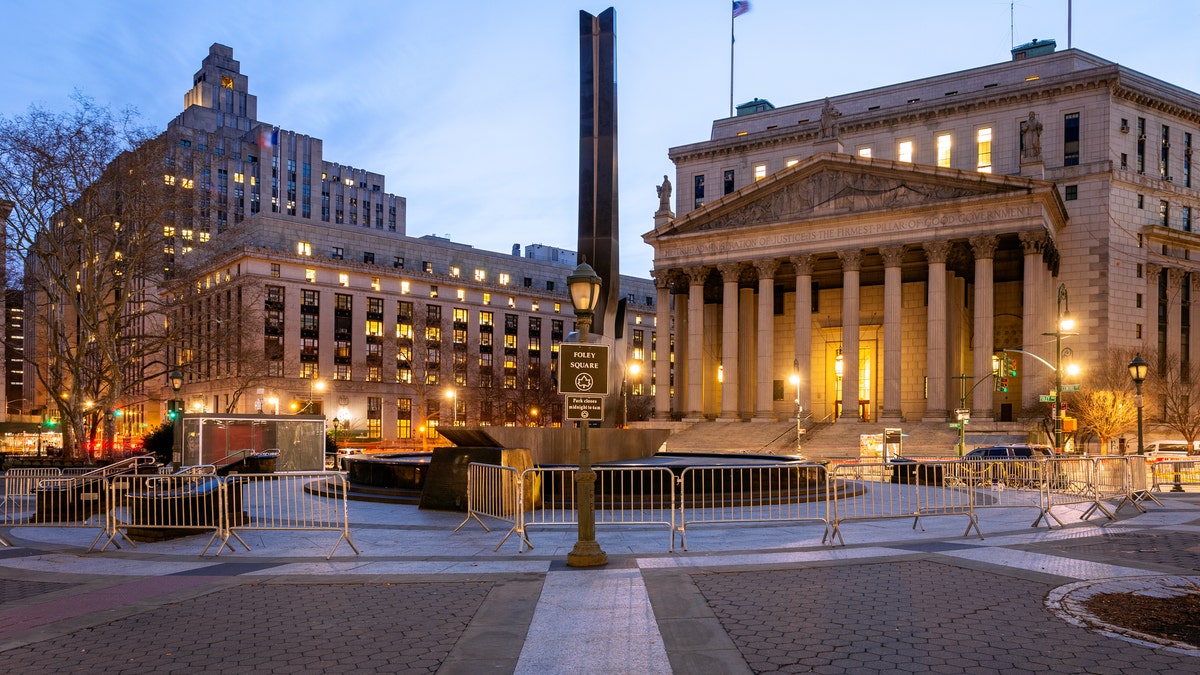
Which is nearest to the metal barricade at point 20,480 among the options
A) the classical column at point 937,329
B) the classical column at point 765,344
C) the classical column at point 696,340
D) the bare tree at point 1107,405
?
the classical column at point 696,340

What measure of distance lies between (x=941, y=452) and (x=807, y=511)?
3140 cm

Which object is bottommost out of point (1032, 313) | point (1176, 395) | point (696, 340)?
point (1176, 395)

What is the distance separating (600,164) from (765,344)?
→ 36.4m

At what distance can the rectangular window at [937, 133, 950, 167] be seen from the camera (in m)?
66.9

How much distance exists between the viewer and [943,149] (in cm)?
6712

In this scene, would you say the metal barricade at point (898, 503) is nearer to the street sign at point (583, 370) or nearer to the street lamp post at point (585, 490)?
the street lamp post at point (585, 490)

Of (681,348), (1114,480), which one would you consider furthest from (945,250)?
(1114,480)

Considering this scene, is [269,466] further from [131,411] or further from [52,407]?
[52,407]

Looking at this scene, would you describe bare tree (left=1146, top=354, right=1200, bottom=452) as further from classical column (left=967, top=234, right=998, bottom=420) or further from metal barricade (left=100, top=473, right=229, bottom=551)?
metal barricade (left=100, top=473, right=229, bottom=551)

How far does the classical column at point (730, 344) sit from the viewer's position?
59625mm

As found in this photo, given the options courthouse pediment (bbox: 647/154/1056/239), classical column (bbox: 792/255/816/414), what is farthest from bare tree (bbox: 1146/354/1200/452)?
classical column (bbox: 792/255/816/414)

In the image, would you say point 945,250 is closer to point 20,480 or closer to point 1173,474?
point 1173,474

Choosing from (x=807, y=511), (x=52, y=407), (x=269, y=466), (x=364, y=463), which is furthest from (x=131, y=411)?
(x=807, y=511)

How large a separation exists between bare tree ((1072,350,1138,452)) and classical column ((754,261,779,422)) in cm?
1911
